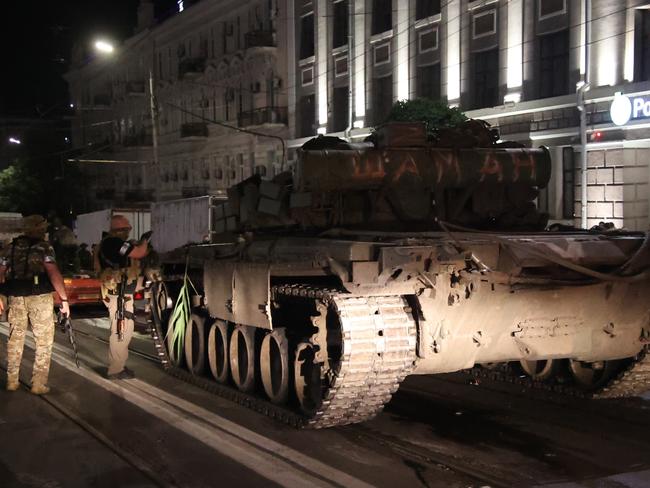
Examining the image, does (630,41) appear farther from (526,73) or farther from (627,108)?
(526,73)

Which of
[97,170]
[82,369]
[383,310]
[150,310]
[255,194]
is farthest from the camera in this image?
[97,170]

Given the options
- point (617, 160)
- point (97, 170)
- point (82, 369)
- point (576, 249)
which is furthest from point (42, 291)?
point (97, 170)

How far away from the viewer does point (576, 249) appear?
264 inches

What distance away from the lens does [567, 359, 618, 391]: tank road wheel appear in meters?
8.20

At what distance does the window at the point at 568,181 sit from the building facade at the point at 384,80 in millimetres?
28

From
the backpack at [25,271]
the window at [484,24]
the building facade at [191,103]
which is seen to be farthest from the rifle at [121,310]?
the building facade at [191,103]

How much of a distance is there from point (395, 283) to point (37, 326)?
409 cm

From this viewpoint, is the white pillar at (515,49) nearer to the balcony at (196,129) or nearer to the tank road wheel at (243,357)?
the tank road wheel at (243,357)

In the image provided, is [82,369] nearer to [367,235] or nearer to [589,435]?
[367,235]

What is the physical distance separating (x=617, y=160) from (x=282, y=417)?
1428 centimetres

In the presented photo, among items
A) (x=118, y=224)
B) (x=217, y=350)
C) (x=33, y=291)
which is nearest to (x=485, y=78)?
(x=118, y=224)

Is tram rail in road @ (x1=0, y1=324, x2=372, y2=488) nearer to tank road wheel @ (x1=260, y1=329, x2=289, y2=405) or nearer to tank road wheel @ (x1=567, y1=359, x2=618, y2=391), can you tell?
tank road wheel @ (x1=260, y1=329, x2=289, y2=405)

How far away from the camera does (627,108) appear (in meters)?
18.4

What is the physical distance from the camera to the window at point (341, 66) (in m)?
29.0
